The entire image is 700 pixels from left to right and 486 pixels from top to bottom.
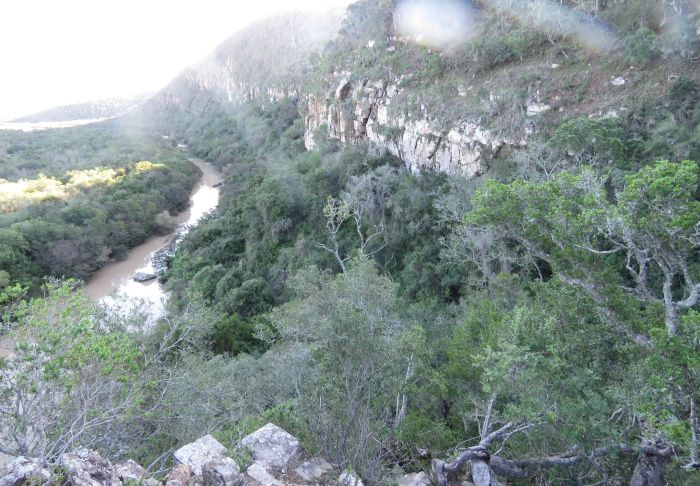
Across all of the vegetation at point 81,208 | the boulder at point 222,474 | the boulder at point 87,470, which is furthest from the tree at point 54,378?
the vegetation at point 81,208

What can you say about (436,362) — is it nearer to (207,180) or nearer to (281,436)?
(281,436)

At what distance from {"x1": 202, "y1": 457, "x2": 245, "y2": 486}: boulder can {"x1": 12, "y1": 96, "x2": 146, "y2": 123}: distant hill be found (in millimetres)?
162868

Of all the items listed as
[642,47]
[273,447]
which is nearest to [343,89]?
[642,47]

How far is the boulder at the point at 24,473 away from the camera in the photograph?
431 cm

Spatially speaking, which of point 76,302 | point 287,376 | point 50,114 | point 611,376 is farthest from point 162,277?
point 50,114

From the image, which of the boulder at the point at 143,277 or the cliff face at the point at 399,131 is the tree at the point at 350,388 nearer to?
the cliff face at the point at 399,131

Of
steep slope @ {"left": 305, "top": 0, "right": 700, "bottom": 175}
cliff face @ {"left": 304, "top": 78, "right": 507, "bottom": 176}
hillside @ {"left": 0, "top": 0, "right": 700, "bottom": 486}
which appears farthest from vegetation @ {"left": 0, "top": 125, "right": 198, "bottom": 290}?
steep slope @ {"left": 305, "top": 0, "right": 700, "bottom": 175}

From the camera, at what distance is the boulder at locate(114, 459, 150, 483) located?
5051mm

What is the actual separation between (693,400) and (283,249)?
2368 cm

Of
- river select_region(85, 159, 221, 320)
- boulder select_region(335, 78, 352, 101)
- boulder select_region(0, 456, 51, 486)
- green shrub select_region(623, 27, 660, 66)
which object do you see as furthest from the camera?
boulder select_region(335, 78, 352, 101)

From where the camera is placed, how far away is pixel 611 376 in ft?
21.5

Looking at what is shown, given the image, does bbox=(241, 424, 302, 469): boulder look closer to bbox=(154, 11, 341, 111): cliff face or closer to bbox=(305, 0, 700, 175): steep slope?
bbox=(305, 0, 700, 175): steep slope

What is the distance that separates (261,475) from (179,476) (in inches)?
41.1

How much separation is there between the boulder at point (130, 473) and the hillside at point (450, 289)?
2.17 ft
